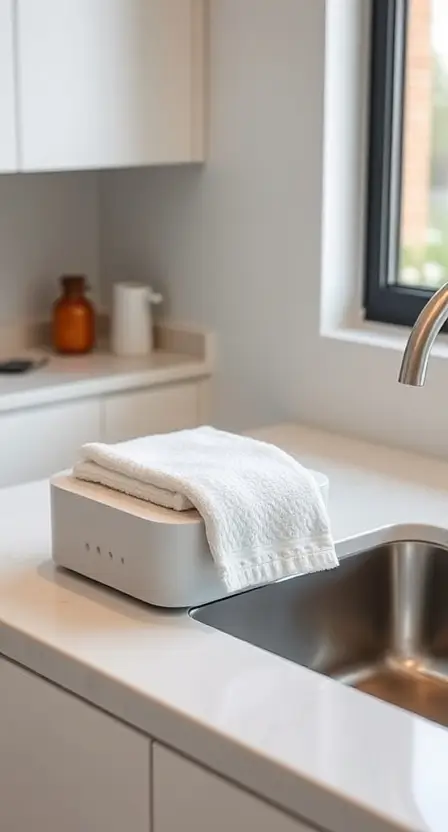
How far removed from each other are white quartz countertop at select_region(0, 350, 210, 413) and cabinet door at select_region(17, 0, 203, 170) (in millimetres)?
378

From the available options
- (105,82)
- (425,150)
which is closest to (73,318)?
(105,82)

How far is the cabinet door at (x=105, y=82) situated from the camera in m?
2.14

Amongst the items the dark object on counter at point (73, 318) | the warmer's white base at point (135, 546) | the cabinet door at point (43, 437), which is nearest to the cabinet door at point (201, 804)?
the warmer's white base at point (135, 546)

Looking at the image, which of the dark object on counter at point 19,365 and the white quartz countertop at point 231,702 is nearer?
the white quartz countertop at point 231,702

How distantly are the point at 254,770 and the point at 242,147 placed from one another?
144 cm

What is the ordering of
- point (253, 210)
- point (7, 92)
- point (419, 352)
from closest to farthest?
point (419, 352) < point (7, 92) < point (253, 210)

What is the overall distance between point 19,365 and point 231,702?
129 centimetres

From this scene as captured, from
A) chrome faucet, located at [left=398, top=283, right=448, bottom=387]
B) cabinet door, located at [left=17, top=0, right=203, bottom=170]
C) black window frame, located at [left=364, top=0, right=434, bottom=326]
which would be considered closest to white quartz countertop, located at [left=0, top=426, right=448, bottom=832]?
chrome faucet, located at [left=398, top=283, right=448, bottom=387]

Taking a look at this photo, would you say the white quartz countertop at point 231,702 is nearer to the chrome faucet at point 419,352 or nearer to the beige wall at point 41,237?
the chrome faucet at point 419,352

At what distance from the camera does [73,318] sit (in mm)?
2502

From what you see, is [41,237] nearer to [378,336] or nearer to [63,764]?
[378,336]

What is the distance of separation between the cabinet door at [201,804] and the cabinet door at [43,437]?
3.32 feet

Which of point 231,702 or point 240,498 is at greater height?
point 240,498

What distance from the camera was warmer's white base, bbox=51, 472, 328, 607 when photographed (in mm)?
1390
